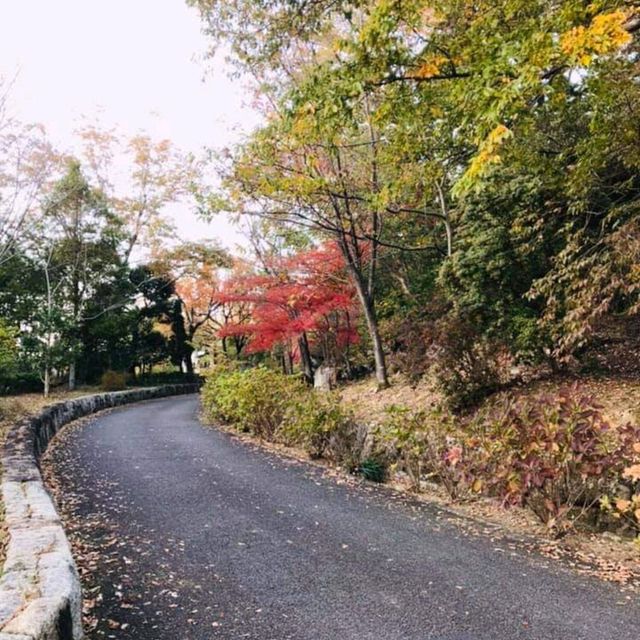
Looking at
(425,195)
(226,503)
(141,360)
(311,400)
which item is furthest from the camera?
(141,360)

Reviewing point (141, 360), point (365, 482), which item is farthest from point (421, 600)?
point (141, 360)

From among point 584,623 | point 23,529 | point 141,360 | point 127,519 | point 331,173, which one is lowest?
point 584,623

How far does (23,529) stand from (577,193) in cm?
749

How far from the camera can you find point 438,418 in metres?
5.84

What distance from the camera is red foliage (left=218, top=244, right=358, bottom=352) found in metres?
13.1

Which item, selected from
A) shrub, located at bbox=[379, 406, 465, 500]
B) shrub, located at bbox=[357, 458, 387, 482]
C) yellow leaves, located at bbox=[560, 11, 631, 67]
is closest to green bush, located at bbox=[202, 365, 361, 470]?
shrub, located at bbox=[357, 458, 387, 482]

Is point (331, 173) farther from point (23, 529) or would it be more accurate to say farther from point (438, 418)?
point (23, 529)

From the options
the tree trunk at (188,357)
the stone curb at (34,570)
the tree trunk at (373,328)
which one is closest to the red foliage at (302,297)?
the tree trunk at (373,328)

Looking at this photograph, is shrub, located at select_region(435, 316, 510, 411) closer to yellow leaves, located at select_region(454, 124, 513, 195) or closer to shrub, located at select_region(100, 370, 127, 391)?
yellow leaves, located at select_region(454, 124, 513, 195)

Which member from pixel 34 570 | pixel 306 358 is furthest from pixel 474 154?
pixel 306 358

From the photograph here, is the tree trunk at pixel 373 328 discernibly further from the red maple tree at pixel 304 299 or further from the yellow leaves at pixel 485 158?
the yellow leaves at pixel 485 158

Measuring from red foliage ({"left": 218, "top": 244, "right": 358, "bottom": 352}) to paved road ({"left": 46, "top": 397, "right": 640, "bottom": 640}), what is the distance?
306 inches

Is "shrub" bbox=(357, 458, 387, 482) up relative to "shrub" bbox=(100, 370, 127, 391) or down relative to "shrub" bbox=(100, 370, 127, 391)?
down

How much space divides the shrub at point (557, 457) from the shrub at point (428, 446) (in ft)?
2.22
